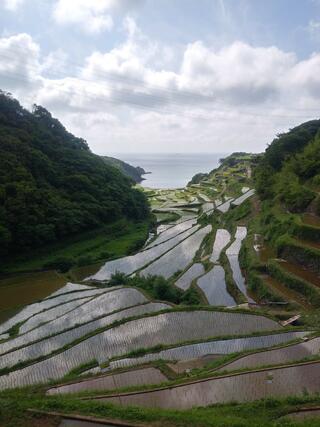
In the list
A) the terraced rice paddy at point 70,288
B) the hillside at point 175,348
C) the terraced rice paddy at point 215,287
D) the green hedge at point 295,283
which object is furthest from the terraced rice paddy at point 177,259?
the green hedge at point 295,283

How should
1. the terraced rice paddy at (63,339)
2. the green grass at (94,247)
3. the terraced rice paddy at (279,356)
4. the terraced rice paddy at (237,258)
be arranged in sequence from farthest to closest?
the green grass at (94,247) → the terraced rice paddy at (237,258) → the terraced rice paddy at (63,339) → the terraced rice paddy at (279,356)

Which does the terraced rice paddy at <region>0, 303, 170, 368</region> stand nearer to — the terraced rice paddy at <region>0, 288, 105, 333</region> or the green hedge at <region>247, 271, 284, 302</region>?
the terraced rice paddy at <region>0, 288, 105, 333</region>

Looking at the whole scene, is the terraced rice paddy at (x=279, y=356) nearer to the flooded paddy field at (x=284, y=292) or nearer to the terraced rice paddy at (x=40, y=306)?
the flooded paddy field at (x=284, y=292)

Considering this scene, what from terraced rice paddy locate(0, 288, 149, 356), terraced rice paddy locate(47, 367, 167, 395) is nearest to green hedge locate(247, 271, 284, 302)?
terraced rice paddy locate(0, 288, 149, 356)

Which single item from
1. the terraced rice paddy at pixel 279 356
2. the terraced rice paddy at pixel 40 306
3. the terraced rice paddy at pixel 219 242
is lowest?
the terraced rice paddy at pixel 40 306

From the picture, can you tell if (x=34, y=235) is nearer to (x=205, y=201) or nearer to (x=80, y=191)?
(x=80, y=191)

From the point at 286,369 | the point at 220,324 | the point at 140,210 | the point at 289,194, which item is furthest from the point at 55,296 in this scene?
the point at 140,210

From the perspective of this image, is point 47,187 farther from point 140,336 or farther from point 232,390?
point 232,390
